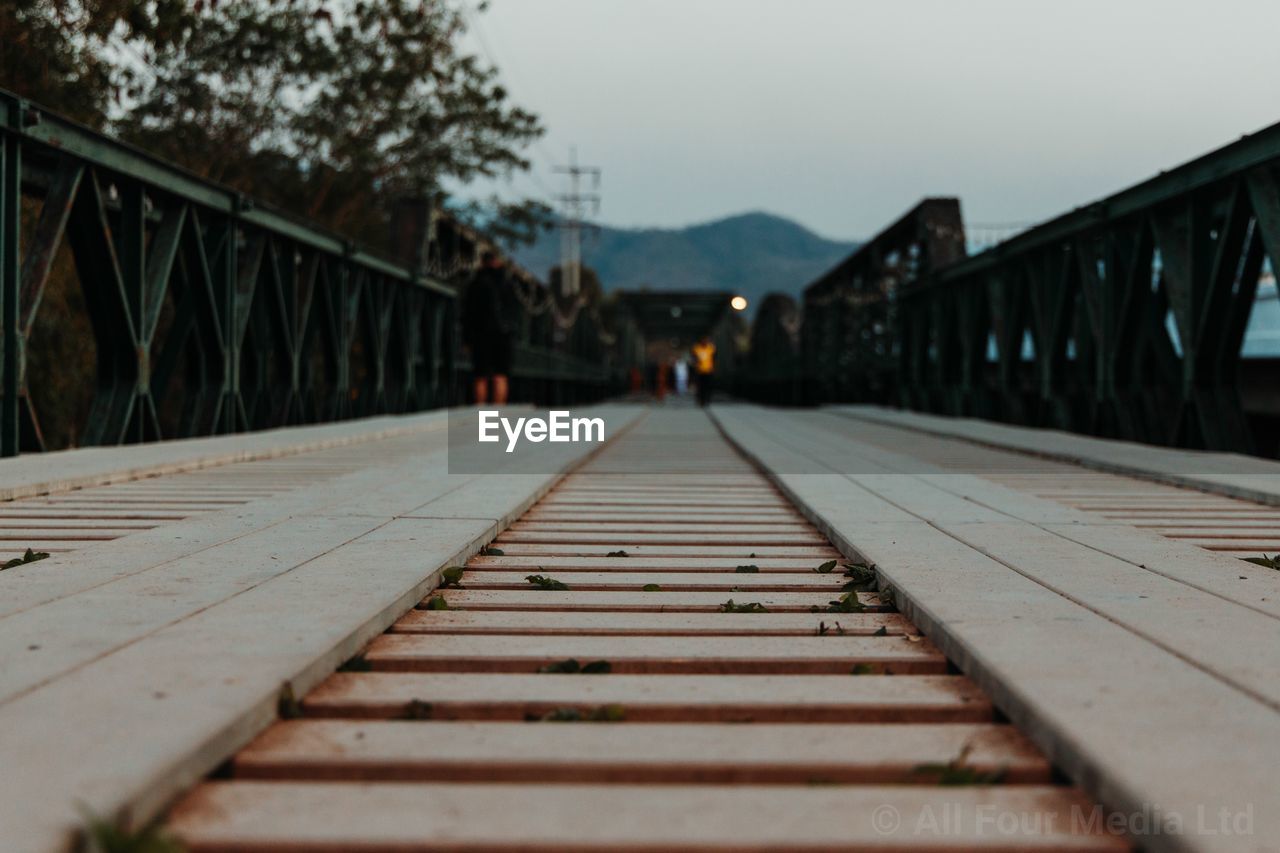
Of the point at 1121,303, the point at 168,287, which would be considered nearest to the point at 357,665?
the point at 1121,303

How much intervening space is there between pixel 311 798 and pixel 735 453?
7.78 metres

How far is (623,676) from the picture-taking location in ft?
7.82

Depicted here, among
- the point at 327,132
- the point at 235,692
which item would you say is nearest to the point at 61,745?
the point at 235,692

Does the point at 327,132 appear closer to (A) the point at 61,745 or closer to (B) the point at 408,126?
(B) the point at 408,126

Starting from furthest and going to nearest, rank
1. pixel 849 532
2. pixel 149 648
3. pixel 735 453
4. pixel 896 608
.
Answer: pixel 735 453 < pixel 849 532 < pixel 896 608 < pixel 149 648

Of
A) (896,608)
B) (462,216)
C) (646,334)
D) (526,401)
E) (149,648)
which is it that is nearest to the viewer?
(149,648)

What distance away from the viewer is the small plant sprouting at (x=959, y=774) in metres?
1.78

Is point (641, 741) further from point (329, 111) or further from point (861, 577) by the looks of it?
point (329, 111)

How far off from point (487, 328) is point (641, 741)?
13.9 meters

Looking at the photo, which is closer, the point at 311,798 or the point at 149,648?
the point at 311,798

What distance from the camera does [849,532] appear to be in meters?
4.06

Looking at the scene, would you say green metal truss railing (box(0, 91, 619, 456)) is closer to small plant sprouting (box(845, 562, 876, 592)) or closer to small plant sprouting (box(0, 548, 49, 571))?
small plant sprouting (box(0, 548, 49, 571))

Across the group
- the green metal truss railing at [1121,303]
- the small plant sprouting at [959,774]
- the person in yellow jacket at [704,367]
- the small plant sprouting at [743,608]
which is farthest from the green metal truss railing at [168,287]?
the person in yellow jacket at [704,367]

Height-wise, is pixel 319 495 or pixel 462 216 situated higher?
pixel 462 216
